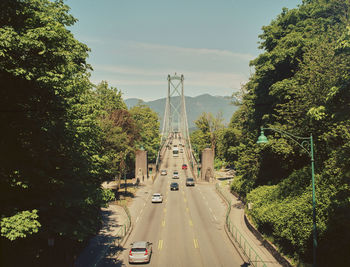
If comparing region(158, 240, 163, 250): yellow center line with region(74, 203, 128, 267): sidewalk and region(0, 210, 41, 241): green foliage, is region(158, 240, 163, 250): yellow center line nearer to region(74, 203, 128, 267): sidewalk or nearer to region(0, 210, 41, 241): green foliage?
region(74, 203, 128, 267): sidewalk

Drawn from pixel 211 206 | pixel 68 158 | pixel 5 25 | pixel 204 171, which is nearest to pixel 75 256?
pixel 68 158

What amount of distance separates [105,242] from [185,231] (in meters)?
7.75

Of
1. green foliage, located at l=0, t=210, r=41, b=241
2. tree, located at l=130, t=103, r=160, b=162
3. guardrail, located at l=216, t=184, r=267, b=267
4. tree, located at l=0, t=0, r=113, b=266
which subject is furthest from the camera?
tree, located at l=130, t=103, r=160, b=162

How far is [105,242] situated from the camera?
26000 mm

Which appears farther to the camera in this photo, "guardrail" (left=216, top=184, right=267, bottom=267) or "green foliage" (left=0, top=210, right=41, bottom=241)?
"guardrail" (left=216, top=184, right=267, bottom=267)

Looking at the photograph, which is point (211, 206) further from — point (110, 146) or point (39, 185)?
point (39, 185)

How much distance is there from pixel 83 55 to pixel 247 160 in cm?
2125

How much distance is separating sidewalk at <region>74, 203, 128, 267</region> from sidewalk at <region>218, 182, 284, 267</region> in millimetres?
9958

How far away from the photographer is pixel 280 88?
29.5 metres

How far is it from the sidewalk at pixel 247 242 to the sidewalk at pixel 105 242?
9958 millimetres

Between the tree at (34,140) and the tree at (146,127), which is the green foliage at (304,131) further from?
the tree at (146,127)

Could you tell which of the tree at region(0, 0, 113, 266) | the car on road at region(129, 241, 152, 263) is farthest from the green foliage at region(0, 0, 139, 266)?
the car on road at region(129, 241, 152, 263)

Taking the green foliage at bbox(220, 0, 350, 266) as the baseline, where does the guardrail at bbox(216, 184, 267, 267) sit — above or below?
below

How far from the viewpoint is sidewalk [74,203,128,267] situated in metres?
21.8
